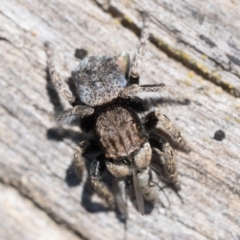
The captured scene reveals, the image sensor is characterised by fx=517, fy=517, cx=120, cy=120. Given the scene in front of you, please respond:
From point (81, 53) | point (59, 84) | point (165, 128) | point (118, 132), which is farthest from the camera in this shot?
point (81, 53)

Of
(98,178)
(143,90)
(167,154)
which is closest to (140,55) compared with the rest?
(143,90)

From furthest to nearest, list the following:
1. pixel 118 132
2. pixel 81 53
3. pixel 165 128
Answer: pixel 81 53 → pixel 165 128 → pixel 118 132

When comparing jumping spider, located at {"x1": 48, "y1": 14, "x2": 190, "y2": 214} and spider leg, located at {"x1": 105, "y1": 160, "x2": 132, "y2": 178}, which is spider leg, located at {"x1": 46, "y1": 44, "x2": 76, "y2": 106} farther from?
spider leg, located at {"x1": 105, "y1": 160, "x2": 132, "y2": 178}

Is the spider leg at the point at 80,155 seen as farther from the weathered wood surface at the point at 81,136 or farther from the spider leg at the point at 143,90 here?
the spider leg at the point at 143,90

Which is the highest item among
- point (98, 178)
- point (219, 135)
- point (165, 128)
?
point (219, 135)

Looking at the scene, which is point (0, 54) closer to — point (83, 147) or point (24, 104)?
point (24, 104)

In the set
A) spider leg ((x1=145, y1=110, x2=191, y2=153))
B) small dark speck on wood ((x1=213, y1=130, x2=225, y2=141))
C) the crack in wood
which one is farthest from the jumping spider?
small dark speck on wood ((x1=213, y1=130, x2=225, y2=141))

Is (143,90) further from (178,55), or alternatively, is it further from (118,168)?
(118,168)
